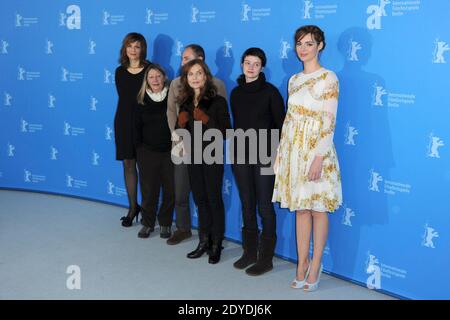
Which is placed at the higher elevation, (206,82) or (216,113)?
(206,82)

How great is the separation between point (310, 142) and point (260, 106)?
1.50 ft

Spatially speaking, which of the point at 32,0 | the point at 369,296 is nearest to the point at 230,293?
the point at 369,296

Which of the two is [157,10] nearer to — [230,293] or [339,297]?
[230,293]

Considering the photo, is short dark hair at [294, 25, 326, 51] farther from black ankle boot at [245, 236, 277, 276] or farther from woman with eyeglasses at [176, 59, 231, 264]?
black ankle boot at [245, 236, 277, 276]

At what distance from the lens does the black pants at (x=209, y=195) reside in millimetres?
3500

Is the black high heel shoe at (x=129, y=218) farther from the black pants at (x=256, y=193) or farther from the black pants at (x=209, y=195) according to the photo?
the black pants at (x=256, y=193)

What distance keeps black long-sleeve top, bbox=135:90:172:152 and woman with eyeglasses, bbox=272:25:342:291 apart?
1103 mm

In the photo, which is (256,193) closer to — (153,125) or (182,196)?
(182,196)

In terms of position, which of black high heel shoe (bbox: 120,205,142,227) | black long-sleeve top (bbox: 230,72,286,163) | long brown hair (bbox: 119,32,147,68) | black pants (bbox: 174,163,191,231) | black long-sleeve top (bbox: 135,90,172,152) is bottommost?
black high heel shoe (bbox: 120,205,142,227)

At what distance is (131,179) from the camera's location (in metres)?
4.38

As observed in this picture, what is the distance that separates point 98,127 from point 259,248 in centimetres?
236

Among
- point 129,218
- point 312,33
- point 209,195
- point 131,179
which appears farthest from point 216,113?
point 129,218

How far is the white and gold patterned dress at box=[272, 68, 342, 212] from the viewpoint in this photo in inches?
113

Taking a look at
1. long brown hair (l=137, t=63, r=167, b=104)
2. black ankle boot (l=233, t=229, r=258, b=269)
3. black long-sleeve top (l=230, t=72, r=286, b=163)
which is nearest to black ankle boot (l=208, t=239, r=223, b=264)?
black ankle boot (l=233, t=229, r=258, b=269)
